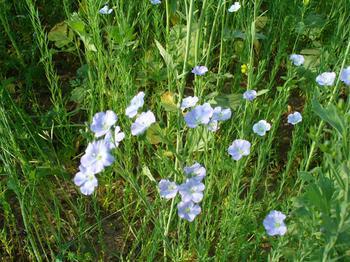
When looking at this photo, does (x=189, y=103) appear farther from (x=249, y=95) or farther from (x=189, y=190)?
(x=189, y=190)

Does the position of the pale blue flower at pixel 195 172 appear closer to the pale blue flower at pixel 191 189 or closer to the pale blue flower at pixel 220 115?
the pale blue flower at pixel 191 189

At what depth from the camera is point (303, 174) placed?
1634 millimetres

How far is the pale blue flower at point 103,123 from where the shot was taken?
4.87 feet

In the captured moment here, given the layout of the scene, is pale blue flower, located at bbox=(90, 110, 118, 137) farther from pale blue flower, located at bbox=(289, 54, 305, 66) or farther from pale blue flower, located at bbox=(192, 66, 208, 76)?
pale blue flower, located at bbox=(289, 54, 305, 66)

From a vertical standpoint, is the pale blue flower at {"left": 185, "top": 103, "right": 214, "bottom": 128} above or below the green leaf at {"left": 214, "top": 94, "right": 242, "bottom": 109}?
above

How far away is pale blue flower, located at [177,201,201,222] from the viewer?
1.55m

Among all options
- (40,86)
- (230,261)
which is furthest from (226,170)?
(40,86)

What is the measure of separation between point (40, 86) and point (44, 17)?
496 mm

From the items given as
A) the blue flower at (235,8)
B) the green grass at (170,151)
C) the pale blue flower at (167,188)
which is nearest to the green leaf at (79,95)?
the green grass at (170,151)

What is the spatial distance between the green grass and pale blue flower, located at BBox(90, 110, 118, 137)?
0.10 m

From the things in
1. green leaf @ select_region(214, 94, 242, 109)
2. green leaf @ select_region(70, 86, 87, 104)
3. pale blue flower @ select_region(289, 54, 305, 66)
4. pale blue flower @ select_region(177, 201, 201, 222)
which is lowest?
green leaf @ select_region(70, 86, 87, 104)

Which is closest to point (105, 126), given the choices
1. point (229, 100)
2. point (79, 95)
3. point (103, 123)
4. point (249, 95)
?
point (103, 123)

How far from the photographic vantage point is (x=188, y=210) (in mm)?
1559

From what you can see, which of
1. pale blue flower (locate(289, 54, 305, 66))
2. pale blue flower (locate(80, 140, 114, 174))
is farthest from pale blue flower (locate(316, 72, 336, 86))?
pale blue flower (locate(80, 140, 114, 174))
